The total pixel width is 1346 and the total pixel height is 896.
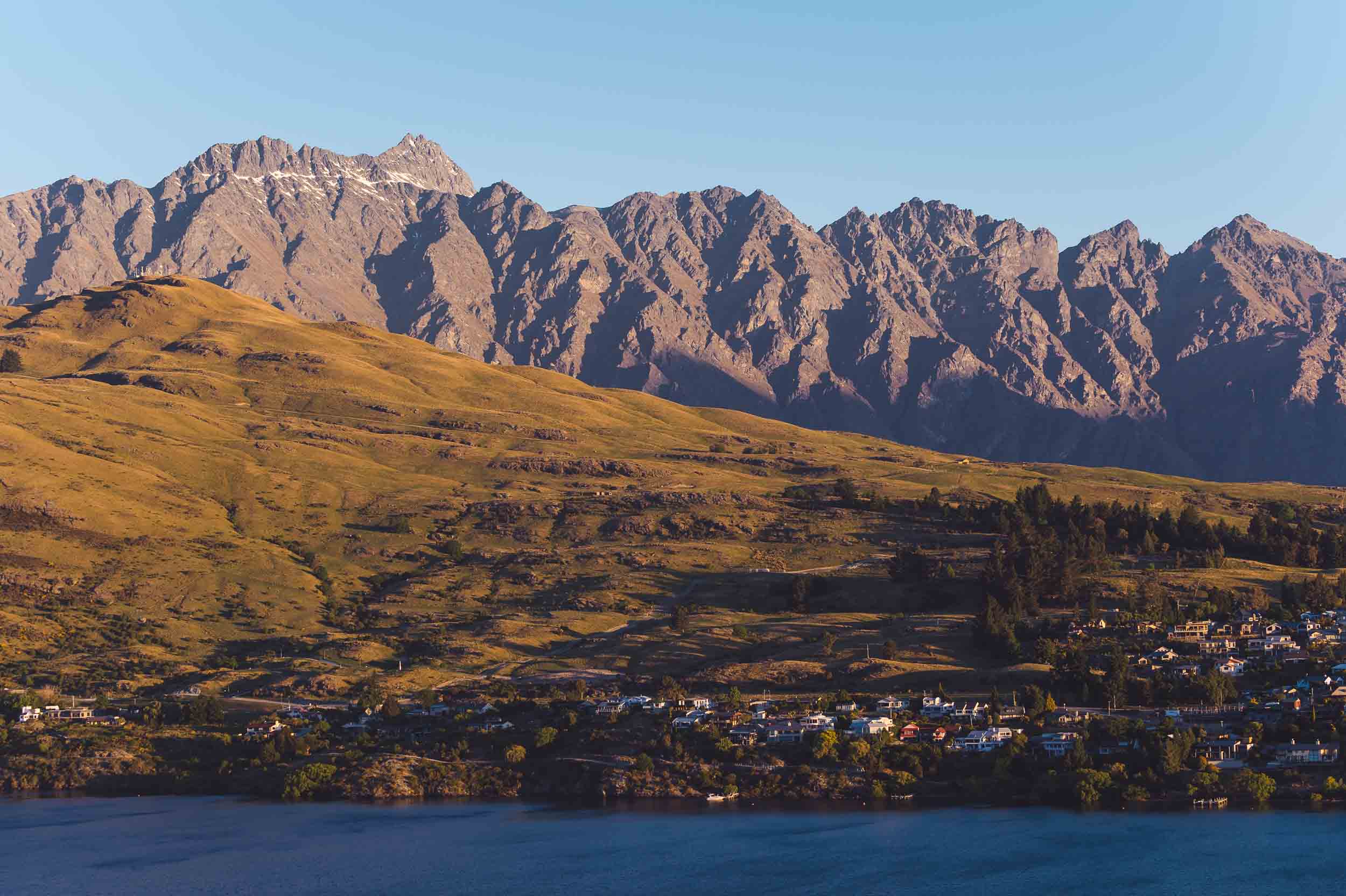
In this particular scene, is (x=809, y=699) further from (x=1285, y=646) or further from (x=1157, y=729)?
(x=1285, y=646)

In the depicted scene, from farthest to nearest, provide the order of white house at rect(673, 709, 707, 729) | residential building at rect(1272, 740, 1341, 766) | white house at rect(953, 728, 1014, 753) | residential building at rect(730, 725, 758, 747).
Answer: white house at rect(673, 709, 707, 729)
residential building at rect(730, 725, 758, 747)
white house at rect(953, 728, 1014, 753)
residential building at rect(1272, 740, 1341, 766)

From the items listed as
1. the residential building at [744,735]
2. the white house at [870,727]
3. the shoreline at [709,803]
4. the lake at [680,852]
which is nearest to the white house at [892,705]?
the white house at [870,727]

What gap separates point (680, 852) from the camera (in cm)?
13850

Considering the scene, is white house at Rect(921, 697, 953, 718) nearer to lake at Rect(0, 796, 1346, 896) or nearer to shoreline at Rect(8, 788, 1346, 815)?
shoreline at Rect(8, 788, 1346, 815)

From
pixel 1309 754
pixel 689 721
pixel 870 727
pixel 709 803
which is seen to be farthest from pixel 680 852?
pixel 1309 754

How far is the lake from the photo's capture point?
126 m

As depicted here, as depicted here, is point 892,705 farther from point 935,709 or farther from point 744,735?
point 744,735

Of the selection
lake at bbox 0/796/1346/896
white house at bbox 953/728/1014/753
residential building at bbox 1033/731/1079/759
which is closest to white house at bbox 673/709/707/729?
lake at bbox 0/796/1346/896

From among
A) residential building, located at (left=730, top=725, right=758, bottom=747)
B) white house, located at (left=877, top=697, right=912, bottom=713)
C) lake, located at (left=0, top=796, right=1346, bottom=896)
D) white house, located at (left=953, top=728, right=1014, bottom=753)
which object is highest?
white house, located at (left=877, top=697, right=912, bottom=713)

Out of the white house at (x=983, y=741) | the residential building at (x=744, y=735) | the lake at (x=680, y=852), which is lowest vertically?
the lake at (x=680, y=852)

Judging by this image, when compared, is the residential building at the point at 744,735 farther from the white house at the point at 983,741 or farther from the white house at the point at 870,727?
the white house at the point at 983,741

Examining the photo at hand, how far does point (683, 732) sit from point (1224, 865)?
64830mm

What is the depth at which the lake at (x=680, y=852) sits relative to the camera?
4970 inches

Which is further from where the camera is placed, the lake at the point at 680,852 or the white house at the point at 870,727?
the white house at the point at 870,727
